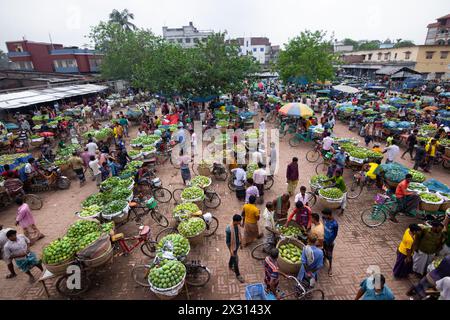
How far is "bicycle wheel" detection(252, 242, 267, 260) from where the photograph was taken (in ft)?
22.1

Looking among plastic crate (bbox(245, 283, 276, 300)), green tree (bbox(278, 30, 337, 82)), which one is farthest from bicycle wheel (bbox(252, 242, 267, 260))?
green tree (bbox(278, 30, 337, 82))

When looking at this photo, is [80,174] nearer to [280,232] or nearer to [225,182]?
[225,182]

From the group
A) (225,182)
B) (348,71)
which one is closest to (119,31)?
(225,182)

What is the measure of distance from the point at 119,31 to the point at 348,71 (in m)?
53.3

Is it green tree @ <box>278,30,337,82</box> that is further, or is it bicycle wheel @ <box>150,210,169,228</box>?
green tree @ <box>278,30,337,82</box>

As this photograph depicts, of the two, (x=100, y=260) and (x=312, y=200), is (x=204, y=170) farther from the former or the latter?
(x=100, y=260)

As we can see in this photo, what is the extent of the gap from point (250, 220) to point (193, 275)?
6.93 feet

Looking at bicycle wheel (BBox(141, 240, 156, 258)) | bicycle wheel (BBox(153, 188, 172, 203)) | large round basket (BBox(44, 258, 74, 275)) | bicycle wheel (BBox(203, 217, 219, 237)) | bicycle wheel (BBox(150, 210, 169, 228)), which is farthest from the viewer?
bicycle wheel (BBox(153, 188, 172, 203))

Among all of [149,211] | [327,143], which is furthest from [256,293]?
[327,143]

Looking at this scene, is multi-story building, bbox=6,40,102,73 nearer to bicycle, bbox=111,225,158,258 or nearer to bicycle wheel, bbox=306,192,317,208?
bicycle, bbox=111,225,158,258

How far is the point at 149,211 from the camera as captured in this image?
320 inches

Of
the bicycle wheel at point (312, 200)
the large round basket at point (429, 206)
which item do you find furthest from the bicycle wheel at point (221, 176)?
the large round basket at point (429, 206)

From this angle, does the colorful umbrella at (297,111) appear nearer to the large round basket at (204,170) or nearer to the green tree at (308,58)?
the large round basket at (204,170)

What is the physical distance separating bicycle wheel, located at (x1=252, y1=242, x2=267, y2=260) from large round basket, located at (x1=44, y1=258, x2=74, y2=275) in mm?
4672
